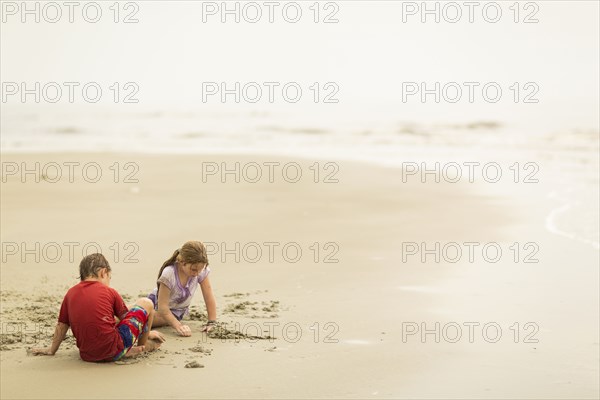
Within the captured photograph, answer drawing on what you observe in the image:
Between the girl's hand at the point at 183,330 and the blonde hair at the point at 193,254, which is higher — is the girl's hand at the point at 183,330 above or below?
below

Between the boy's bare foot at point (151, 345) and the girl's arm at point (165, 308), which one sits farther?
the girl's arm at point (165, 308)

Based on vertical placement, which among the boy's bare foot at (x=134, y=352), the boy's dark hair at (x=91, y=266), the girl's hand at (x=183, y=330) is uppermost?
the boy's dark hair at (x=91, y=266)

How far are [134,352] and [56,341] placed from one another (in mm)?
516

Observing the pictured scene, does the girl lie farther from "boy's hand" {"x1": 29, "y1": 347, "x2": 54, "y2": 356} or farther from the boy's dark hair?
"boy's hand" {"x1": 29, "y1": 347, "x2": 54, "y2": 356}

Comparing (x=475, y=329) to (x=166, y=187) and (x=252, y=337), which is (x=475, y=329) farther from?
(x=166, y=187)

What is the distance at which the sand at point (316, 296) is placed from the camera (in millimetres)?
5102

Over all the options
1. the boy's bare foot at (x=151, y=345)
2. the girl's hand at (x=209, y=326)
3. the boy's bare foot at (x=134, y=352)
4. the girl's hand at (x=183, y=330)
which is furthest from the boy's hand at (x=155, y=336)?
the girl's hand at (x=209, y=326)

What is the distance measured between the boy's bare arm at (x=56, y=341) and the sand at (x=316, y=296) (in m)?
0.08

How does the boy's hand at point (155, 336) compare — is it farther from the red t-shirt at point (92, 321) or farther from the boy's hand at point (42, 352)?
the boy's hand at point (42, 352)

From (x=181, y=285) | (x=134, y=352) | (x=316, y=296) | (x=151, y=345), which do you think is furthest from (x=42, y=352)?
(x=316, y=296)

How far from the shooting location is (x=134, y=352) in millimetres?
5438

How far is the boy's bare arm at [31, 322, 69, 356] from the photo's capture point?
533 centimetres

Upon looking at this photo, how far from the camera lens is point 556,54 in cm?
8425

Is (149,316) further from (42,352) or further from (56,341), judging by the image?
(42,352)
